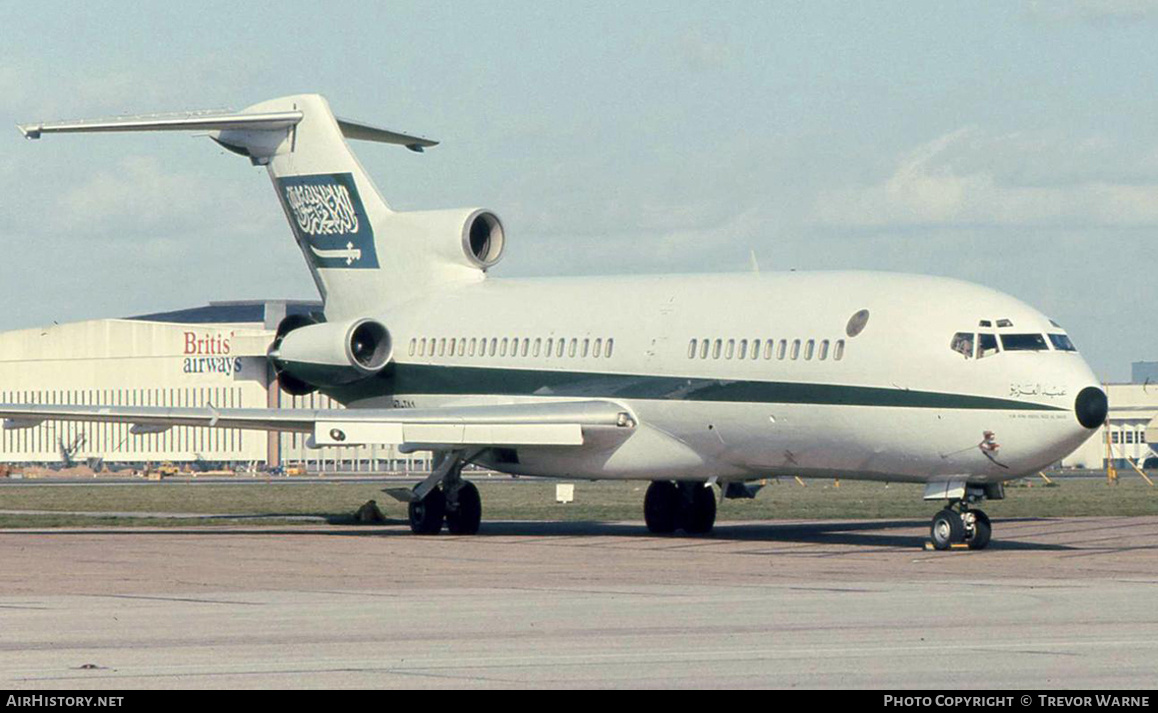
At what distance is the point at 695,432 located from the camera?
3070cm

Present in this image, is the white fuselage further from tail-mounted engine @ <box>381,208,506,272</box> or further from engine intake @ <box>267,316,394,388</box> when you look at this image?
tail-mounted engine @ <box>381,208,506,272</box>

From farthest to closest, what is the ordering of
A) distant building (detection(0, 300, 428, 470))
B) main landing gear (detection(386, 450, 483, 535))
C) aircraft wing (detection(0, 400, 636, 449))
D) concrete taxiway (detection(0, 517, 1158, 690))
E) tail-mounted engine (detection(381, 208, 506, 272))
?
distant building (detection(0, 300, 428, 470))
tail-mounted engine (detection(381, 208, 506, 272))
main landing gear (detection(386, 450, 483, 535))
aircraft wing (detection(0, 400, 636, 449))
concrete taxiway (detection(0, 517, 1158, 690))

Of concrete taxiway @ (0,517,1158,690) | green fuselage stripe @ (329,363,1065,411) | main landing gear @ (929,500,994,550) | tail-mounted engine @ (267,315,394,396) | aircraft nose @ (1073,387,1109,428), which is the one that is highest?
tail-mounted engine @ (267,315,394,396)

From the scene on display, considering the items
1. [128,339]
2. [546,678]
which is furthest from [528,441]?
[128,339]

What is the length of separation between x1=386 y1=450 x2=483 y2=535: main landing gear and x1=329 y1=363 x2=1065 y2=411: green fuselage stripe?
1697 millimetres

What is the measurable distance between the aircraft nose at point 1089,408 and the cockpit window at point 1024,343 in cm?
114

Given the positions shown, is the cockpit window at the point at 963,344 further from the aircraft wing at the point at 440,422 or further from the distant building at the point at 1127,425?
the distant building at the point at 1127,425

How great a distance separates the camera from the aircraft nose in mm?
26250

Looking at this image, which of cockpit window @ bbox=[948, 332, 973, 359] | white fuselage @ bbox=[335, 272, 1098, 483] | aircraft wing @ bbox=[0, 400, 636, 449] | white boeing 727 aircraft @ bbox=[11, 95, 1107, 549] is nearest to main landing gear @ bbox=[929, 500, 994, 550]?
white boeing 727 aircraft @ bbox=[11, 95, 1107, 549]

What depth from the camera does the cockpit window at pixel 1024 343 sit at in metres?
27.3

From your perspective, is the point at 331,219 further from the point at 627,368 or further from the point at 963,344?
the point at 963,344

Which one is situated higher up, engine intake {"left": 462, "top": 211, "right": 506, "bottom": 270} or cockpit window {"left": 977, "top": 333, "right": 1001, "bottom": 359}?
engine intake {"left": 462, "top": 211, "right": 506, "bottom": 270}

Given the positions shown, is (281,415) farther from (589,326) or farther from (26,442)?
(26,442)

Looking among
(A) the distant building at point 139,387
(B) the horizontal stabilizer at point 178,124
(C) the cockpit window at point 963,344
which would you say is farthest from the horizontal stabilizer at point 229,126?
(A) the distant building at point 139,387
